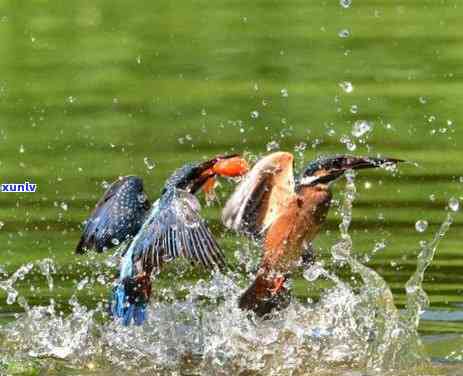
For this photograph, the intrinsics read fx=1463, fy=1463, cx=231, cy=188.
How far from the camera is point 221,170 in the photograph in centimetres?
743

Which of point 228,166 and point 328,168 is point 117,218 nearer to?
point 228,166

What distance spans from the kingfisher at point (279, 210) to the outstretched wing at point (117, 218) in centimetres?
72

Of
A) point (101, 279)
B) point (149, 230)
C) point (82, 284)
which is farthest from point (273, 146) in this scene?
point (149, 230)

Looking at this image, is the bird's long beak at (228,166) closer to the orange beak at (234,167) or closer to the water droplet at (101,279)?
the orange beak at (234,167)

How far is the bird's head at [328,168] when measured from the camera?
23.2 feet

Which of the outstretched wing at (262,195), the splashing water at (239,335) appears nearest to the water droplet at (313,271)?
the splashing water at (239,335)

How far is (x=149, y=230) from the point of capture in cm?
727

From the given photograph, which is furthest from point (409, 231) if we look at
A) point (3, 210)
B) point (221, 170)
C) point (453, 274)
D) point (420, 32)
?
point (420, 32)

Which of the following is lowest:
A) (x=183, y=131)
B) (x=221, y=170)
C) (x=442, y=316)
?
(x=442, y=316)

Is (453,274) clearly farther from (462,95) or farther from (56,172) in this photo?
(462,95)

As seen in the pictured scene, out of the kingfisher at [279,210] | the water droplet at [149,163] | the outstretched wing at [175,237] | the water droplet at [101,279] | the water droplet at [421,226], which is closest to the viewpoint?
the outstretched wing at [175,237]

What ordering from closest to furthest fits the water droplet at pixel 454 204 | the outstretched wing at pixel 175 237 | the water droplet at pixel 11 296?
the outstretched wing at pixel 175 237
the water droplet at pixel 11 296
the water droplet at pixel 454 204

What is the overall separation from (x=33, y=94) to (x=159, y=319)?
591 cm

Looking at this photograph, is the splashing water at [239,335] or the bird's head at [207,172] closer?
the splashing water at [239,335]
